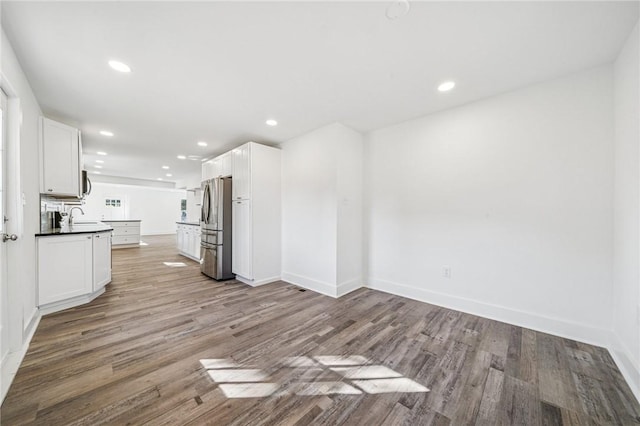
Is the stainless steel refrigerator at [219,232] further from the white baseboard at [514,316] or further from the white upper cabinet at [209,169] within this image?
the white baseboard at [514,316]

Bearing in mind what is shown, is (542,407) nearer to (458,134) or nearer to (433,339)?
(433,339)

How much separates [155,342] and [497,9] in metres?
3.78

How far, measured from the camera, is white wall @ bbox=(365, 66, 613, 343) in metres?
2.11

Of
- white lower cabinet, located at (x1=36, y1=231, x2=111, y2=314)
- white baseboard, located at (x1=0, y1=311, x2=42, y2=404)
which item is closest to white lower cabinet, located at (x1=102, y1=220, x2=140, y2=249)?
white lower cabinet, located at (x1=36, y1=231, x2=111, y2=314)

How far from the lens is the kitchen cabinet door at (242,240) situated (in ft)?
12.5

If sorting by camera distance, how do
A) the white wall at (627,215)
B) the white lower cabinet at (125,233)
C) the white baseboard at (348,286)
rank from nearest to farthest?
1. the white wall at (627,215)
2. the white baseboard at (348,286)
3. the white lower cabinet at (125,233)

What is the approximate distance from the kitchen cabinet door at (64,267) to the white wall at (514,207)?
13.6 ft

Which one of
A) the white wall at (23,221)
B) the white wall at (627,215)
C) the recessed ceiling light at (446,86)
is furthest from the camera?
the recessed ceiling light at (446,86)

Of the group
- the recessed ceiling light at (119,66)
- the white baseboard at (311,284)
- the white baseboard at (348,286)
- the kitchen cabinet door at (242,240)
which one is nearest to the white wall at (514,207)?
the white baseboard at (348,286)

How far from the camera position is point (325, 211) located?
11.4 ft

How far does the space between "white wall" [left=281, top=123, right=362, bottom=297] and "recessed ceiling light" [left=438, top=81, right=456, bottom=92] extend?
140 centimetres

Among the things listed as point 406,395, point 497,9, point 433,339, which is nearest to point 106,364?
point 406,395

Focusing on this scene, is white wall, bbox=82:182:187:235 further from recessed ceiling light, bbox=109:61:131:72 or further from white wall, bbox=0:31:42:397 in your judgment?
recessed ceiling light, bbox=109:61:131:72

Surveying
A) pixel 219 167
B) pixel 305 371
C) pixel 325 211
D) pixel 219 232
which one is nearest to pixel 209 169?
pixel 219 167
